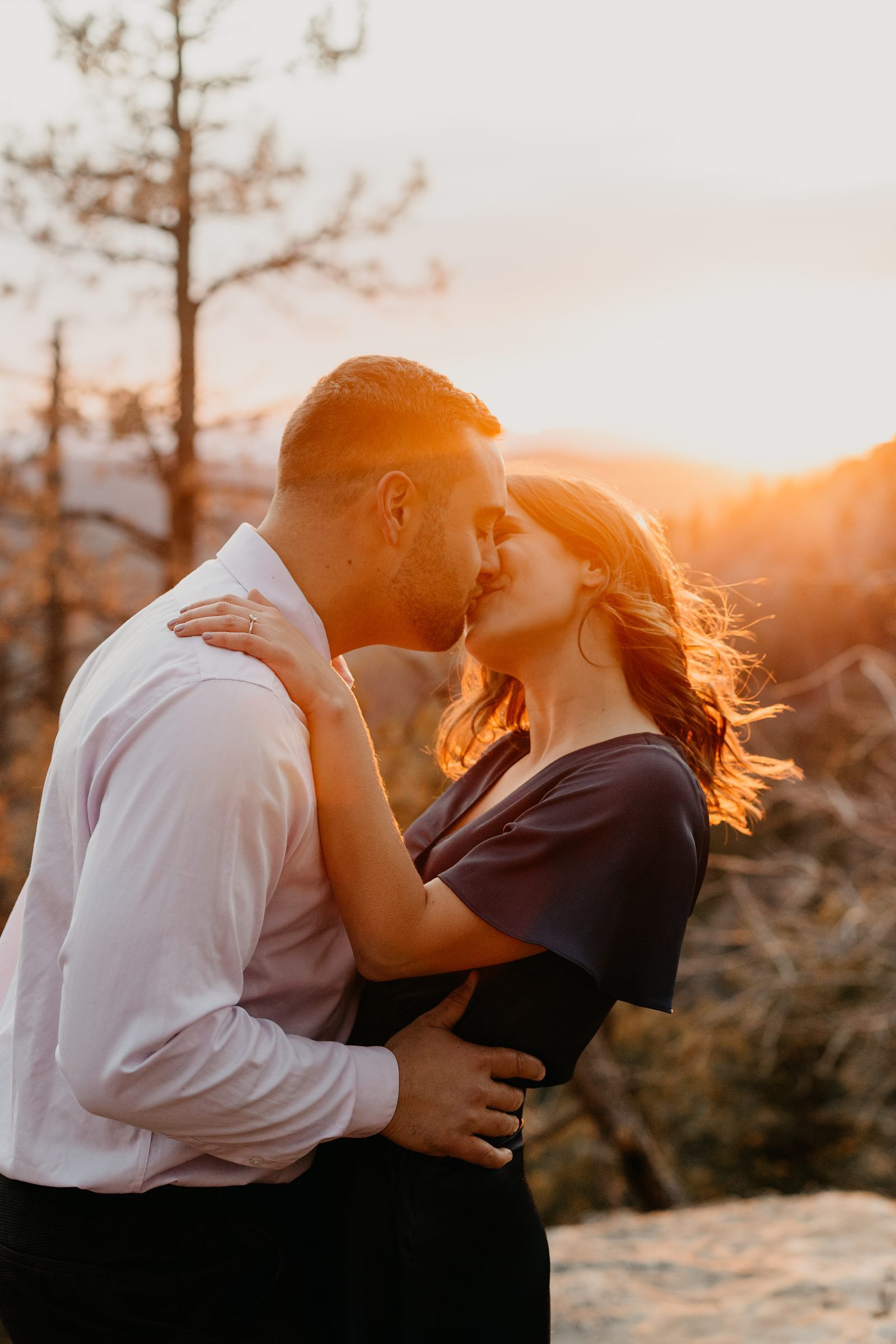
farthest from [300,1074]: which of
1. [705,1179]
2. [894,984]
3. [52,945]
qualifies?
[705,1179]

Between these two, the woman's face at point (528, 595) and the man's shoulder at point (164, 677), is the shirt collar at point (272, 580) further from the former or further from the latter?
the woman's face at point (528, 595)

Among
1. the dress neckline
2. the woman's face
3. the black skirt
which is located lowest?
the black skirt

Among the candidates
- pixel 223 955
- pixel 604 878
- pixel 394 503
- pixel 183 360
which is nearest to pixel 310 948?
pixel 223 955

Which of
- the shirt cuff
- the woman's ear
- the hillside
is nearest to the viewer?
the shirt cuff

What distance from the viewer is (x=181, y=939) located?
1.33 meters

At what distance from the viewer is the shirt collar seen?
5.61 feet

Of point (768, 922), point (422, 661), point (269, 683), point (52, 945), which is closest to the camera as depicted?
point (269, 683)

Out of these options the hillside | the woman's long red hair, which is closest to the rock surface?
the woman's long red hair

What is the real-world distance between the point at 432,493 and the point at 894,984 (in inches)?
315

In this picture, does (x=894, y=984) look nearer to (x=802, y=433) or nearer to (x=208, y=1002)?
(x=802, y=433)

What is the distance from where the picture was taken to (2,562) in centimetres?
1330

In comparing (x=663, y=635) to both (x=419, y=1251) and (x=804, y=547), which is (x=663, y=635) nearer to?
(x=419, y=1251)

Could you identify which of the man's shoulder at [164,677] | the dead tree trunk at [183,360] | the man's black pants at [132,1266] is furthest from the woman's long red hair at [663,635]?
the dead tree trunk at [183,360]

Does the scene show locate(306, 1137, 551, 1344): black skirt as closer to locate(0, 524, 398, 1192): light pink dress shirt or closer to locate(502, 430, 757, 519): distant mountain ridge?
locate(0, 524, 398, 1192): light pink dress shirt
